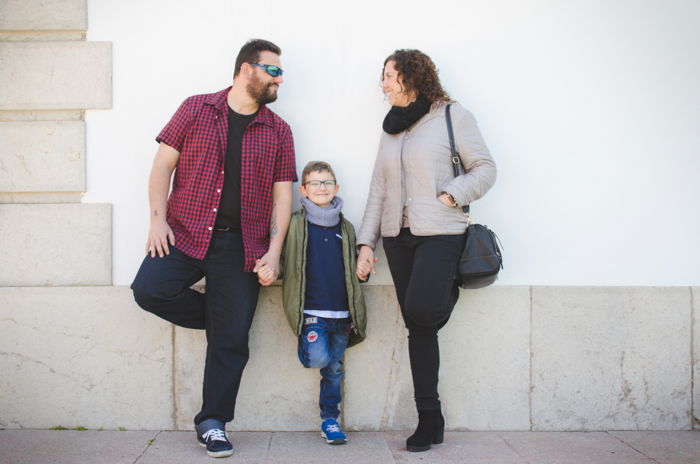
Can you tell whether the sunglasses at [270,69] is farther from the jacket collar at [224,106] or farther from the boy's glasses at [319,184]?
the boy's glasses at [319,184]

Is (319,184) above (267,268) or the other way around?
above

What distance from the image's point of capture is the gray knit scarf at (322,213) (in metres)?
3.89

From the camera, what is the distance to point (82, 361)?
410 centimetres

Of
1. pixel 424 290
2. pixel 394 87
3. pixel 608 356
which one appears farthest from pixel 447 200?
pixel 608 356

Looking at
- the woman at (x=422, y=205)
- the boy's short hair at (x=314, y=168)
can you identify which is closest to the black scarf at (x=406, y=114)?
the woman at (x=422, y=205)

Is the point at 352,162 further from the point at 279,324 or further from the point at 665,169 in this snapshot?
the point at 665,169

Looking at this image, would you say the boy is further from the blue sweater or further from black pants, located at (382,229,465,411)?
black pants, located at (382,229,465,411)

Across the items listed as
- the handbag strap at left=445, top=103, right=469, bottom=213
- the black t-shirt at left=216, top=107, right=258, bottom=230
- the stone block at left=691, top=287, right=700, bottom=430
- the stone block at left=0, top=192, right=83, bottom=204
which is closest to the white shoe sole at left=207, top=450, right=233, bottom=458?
the black t-shirt at left=216, top=107, right=258, bottom=230

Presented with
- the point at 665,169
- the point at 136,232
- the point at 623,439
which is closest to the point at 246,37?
the point at 136,232

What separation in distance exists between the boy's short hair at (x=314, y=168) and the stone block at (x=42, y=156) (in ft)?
4.60

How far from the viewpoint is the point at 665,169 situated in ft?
14.0

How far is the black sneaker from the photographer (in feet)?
11.8

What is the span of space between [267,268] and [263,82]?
1.07m

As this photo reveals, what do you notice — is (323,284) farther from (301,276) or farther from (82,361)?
(82,361)
